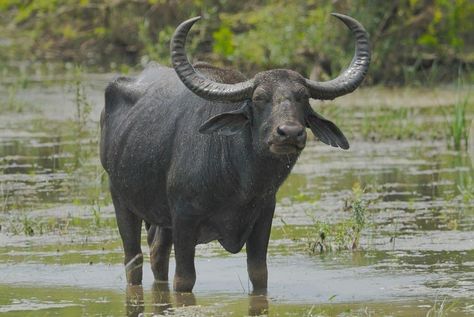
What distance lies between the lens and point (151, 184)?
28.3ft

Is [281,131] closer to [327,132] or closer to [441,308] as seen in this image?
[327,132]

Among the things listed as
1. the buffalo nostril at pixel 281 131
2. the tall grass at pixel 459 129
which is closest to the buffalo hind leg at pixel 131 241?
the buffalo nostril at pixel 281 131

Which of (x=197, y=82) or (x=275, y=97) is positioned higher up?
(x=197, y=82)

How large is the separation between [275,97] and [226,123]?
35 centimetres

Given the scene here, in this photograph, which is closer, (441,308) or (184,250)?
(441,308)

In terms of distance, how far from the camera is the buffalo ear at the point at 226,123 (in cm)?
784

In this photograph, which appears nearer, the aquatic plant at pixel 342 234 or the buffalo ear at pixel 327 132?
the buffalo ear at pixel 327 132

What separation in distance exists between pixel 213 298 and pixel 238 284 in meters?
0.57

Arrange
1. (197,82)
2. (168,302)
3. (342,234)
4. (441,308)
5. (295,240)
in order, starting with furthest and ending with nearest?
(295,240)
(342,234)
(168,302)
(197,82)
(441,308)

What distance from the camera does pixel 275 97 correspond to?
7.71 metres

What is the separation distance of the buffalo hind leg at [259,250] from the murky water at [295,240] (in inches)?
4.7

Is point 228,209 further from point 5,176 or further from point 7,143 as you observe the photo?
point 7,143

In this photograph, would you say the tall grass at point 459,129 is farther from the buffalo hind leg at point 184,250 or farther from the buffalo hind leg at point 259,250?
the buffalo hind leg at point 184,250

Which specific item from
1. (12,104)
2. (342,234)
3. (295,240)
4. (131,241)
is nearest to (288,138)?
(131,241)
